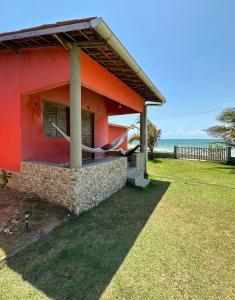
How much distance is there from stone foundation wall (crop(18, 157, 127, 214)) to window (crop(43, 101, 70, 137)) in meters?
1.55

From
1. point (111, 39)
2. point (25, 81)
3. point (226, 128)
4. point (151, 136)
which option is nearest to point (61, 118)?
point (25, 81)

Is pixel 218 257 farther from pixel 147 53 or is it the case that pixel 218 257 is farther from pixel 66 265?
pixel 147 53

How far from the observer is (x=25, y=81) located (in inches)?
201

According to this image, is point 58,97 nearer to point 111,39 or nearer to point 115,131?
point 111,39

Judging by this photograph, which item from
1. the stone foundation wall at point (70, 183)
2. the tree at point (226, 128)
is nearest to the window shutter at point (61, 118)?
the stone foundation wall at point (70, 183)

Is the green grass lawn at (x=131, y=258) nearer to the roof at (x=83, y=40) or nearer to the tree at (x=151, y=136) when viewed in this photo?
the roof at (x=83, y=40)

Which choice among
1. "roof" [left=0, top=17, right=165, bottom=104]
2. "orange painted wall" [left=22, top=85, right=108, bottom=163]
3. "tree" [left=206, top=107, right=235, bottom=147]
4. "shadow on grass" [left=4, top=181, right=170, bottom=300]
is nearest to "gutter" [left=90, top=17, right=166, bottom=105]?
"roof" [left=0, top=17, right=165, bottom=104]

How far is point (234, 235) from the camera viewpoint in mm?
3807

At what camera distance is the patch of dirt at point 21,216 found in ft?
11.0

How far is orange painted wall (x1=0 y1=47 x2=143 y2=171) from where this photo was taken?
14.9ft

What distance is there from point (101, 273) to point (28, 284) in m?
0.92

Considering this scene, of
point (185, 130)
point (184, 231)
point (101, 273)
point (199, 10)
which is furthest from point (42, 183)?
point (185, 130)

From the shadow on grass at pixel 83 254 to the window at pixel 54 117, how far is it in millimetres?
3046

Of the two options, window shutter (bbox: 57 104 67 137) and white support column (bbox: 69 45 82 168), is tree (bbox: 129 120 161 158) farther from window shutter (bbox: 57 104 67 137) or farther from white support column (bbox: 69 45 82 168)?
white support column (bbox: 69 45 82 168)
